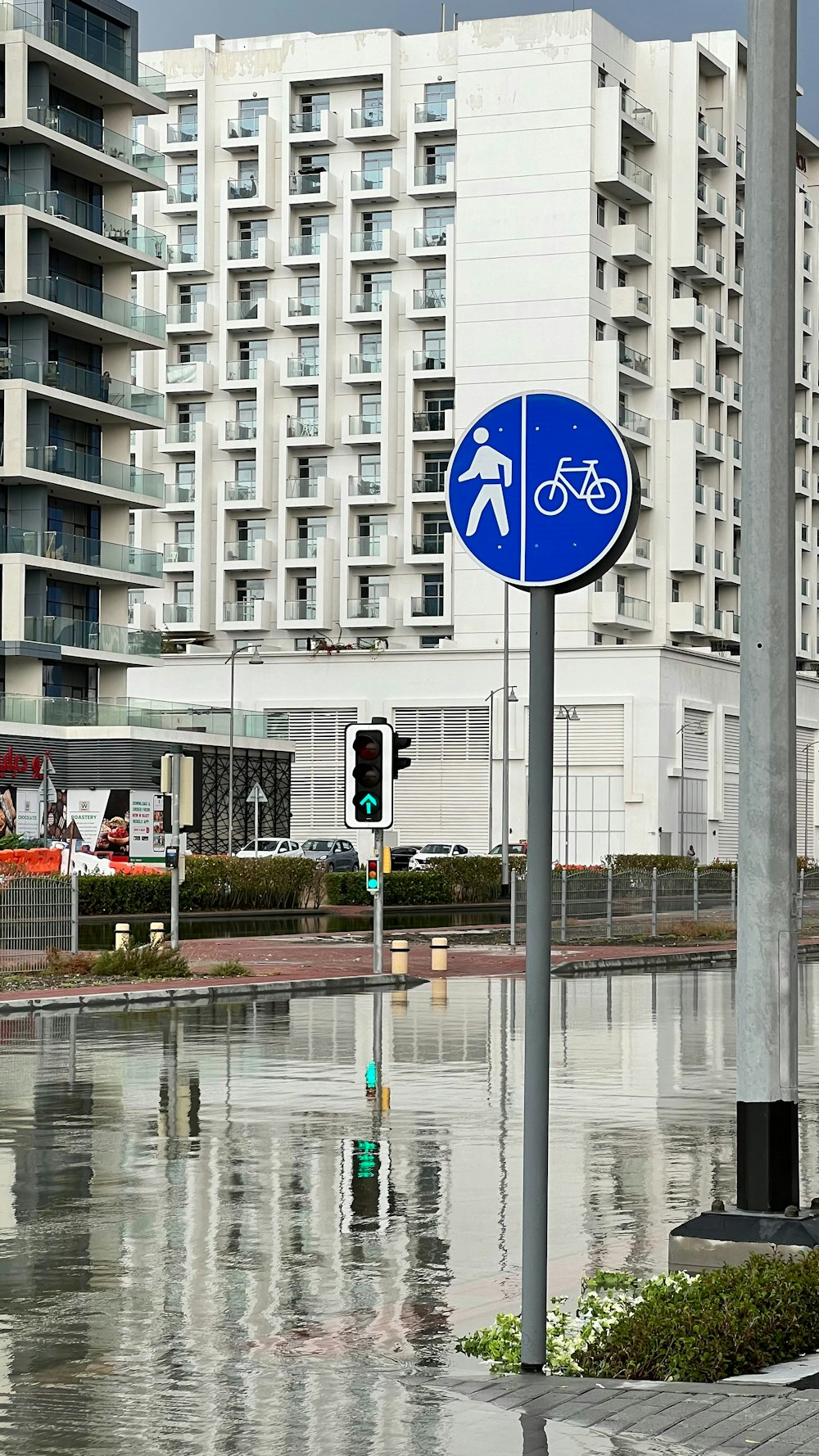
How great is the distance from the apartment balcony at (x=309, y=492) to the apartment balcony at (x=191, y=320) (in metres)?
8.49

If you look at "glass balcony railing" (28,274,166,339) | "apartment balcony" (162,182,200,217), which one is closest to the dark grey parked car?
"glass balcony railing" (28,274,166,339)

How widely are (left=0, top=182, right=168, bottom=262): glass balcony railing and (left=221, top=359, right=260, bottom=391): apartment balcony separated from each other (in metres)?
19.5

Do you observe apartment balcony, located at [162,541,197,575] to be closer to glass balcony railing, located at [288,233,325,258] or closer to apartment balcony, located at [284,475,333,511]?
apartment balcony, located at [284,475,333,511]

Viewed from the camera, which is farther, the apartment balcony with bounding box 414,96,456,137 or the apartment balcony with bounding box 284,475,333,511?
the apartment balcony with bounding box 284,475,333,511

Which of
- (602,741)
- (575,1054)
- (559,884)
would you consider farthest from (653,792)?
(575,1054)

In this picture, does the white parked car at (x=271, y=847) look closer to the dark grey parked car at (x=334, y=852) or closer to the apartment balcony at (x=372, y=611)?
the dark grey parked car at (x=334, y=852)

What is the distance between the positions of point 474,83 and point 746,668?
88.6m

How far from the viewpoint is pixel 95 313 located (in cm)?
7594

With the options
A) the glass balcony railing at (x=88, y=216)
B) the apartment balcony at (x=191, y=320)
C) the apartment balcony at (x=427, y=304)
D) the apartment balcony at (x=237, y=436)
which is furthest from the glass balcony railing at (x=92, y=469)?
the apartment balcony at (x=191, y=320)

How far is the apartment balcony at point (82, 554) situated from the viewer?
71.9m

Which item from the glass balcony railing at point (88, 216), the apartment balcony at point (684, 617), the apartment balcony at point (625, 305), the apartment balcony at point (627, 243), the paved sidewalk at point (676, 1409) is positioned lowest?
the paved sidewalk at point (676, 1409)

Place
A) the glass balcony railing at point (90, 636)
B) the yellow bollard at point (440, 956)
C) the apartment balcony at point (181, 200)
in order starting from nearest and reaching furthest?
the yellow bollard at point (440, 956) < the glass balcony railing at point (90, 636) < the apartment balcony at point (181, 200)

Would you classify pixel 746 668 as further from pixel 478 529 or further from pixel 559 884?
pixel 559 884

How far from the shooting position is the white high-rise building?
91062 millimetres
